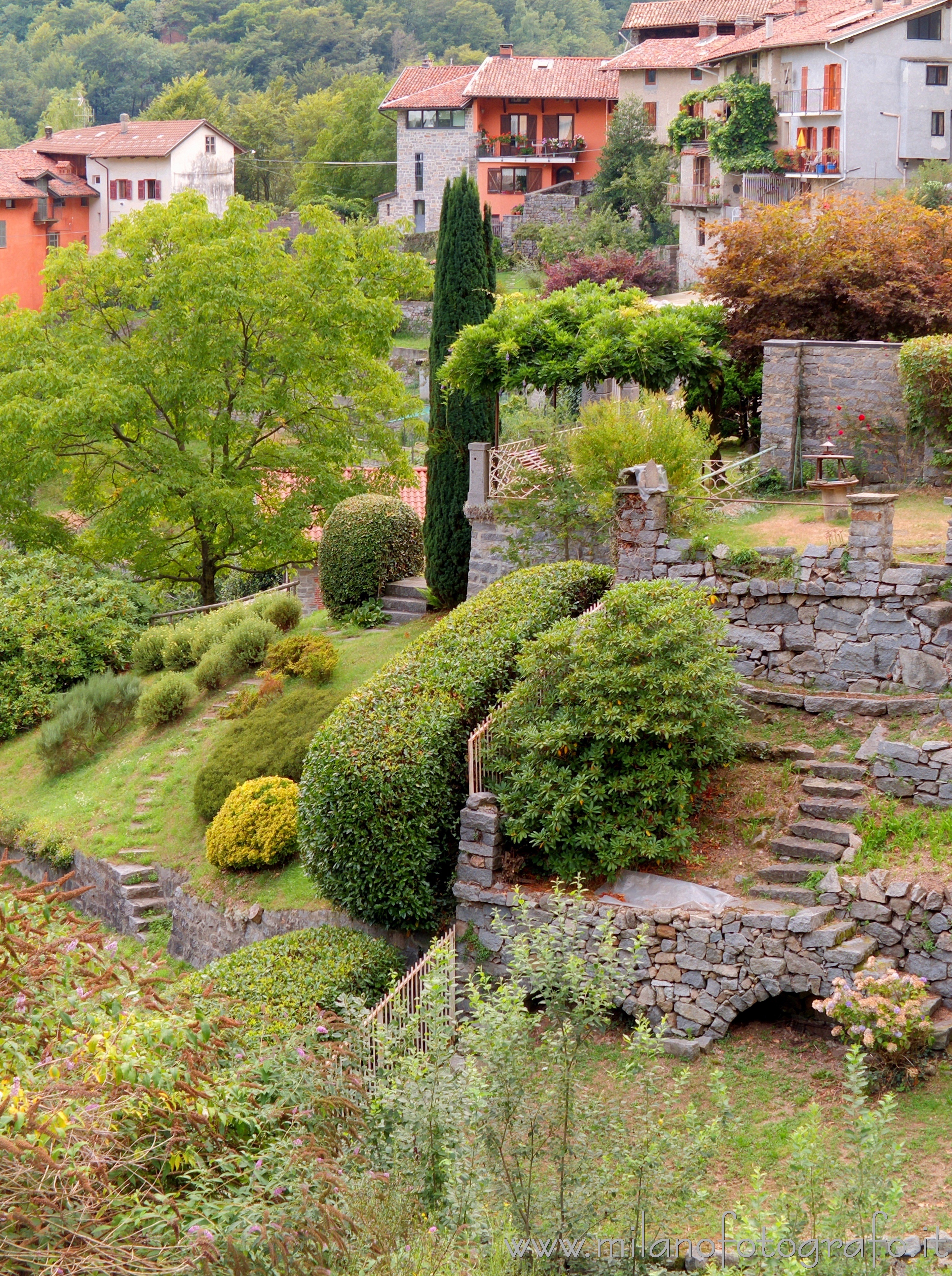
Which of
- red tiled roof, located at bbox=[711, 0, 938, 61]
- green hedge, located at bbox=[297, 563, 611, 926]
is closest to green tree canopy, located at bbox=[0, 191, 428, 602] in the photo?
green hedge, located at bbox=[297, 563, 611, 926]

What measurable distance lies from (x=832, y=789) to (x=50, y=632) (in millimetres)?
14271

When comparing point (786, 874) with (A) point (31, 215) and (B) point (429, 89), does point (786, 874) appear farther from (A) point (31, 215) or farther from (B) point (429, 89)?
(B) point (429, 89)

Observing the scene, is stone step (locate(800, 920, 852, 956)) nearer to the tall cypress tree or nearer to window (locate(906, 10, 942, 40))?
the tall cypress tree

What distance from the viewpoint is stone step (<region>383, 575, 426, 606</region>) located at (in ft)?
73.0

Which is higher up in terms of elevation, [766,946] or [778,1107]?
[766,946]

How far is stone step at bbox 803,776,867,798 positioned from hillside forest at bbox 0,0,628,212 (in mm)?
76250

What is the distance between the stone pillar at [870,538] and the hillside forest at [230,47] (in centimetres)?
7447

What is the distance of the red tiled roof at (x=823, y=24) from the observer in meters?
43.7

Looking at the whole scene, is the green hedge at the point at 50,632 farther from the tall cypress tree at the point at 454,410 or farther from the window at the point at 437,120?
the window at the point at 437,120

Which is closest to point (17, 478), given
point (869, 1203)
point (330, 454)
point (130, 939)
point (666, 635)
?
point (330, 454)

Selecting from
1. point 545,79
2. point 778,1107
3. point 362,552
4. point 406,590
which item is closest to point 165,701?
point 362,552

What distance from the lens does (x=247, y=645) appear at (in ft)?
70.4

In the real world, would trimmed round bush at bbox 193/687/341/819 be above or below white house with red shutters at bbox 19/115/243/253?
below

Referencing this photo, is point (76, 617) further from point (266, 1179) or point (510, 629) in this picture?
point (266, 1179)
